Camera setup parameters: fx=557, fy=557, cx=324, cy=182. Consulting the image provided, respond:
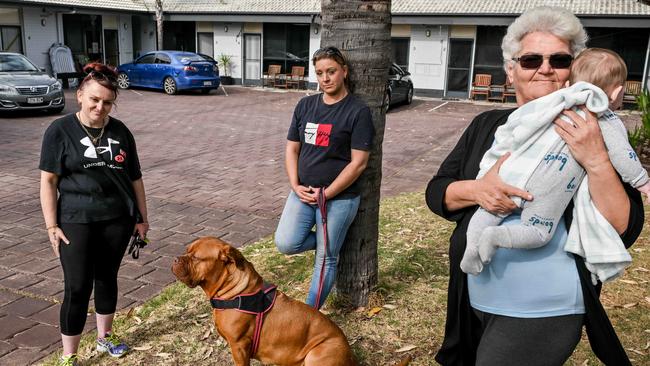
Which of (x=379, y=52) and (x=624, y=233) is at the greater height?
(x=379, y=52)

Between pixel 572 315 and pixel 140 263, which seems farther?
pixel 140 263

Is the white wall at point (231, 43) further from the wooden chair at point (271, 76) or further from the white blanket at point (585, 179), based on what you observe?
the white blanket at point (585, 179)

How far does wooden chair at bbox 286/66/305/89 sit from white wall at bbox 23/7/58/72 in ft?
33.8

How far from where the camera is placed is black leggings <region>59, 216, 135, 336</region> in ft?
10.6

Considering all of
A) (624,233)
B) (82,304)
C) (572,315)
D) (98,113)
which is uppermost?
(98,113)

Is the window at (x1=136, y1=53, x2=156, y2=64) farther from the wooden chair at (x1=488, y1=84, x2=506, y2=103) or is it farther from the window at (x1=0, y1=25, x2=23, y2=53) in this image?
the wooden chair at (x1=488, y1=84, x2=506, y2=103)

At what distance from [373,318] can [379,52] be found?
1916 mm

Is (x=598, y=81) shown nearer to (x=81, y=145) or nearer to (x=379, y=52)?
(x=379, y=52)

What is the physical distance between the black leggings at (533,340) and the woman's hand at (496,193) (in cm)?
40

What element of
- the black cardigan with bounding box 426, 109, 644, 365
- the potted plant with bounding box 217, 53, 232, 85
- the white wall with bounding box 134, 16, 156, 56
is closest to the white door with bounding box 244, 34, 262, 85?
the potted plant with bounding box 217, 53, 232, 85

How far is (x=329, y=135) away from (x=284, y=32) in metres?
24.1

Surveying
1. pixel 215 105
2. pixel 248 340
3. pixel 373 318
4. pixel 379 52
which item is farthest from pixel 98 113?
pixel 215 105

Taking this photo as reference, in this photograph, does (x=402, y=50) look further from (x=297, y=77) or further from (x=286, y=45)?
(x=286, y=45)

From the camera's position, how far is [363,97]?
12.4 ft
